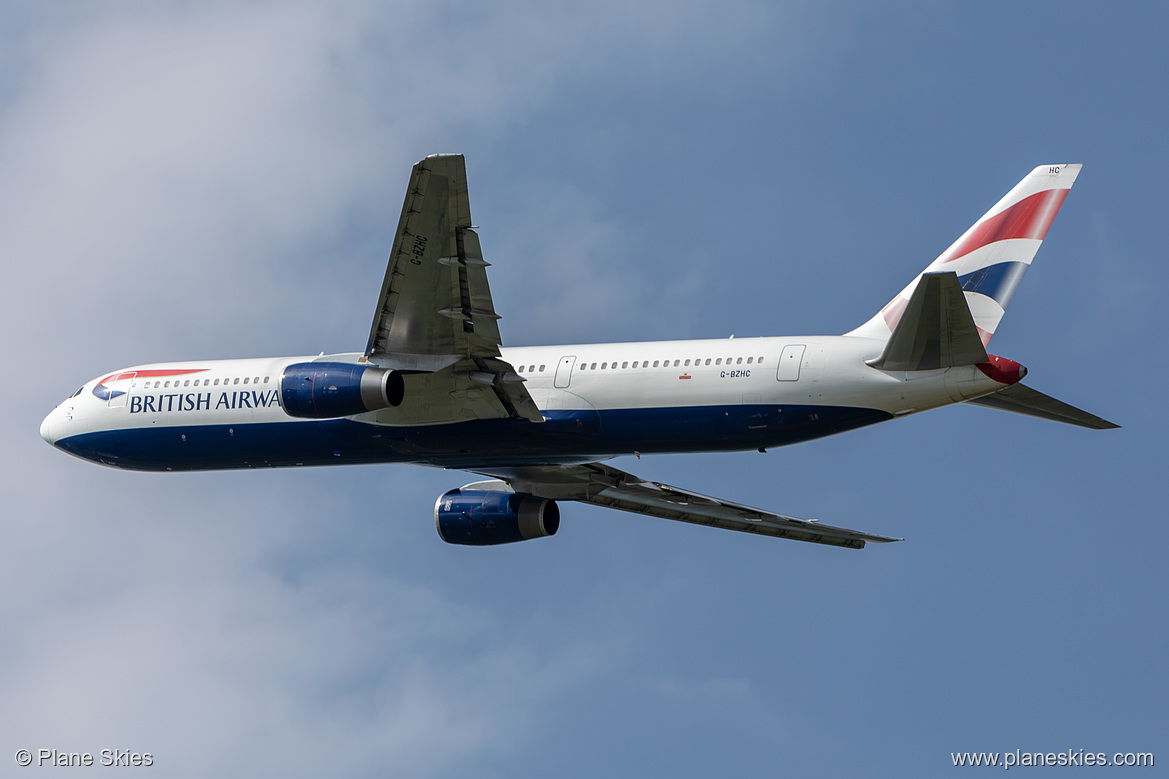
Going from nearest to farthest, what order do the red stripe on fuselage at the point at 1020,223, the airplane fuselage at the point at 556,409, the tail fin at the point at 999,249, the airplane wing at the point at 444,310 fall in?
1. the airplane wing at the point at 444,310
2. the airplane fuselage at the point at 556,409
3. the tail fin at the point at 999,249
4. the red stripe on fuselage at the point at 1020,223

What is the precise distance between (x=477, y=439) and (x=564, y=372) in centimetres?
247

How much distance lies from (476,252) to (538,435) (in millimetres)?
5757

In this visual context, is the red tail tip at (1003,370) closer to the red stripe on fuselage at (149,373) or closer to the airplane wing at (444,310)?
the airplane wing at (444,310)

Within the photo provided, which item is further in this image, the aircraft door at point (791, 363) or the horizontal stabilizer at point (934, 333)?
the aircraft door at point (791, 363)

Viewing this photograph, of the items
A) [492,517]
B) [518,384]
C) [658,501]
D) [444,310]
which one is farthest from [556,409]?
[658,501]

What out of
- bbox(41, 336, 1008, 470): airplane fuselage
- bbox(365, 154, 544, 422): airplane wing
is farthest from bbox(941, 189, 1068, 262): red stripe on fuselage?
bbox(365, 154, 544, 422): airplane wing

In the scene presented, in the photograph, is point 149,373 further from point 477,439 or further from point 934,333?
point 934,333

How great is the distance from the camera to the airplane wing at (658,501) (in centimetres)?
3900

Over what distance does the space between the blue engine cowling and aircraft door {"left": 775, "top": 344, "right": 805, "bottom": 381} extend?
981cm

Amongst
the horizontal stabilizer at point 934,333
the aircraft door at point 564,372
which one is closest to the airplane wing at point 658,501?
the aircraft door at point 564,372

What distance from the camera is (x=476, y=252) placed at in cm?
2941

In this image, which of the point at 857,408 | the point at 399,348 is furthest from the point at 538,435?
the point at 857,408

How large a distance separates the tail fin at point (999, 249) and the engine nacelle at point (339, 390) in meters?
10.6

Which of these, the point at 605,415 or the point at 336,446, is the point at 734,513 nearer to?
the point at 605,415
